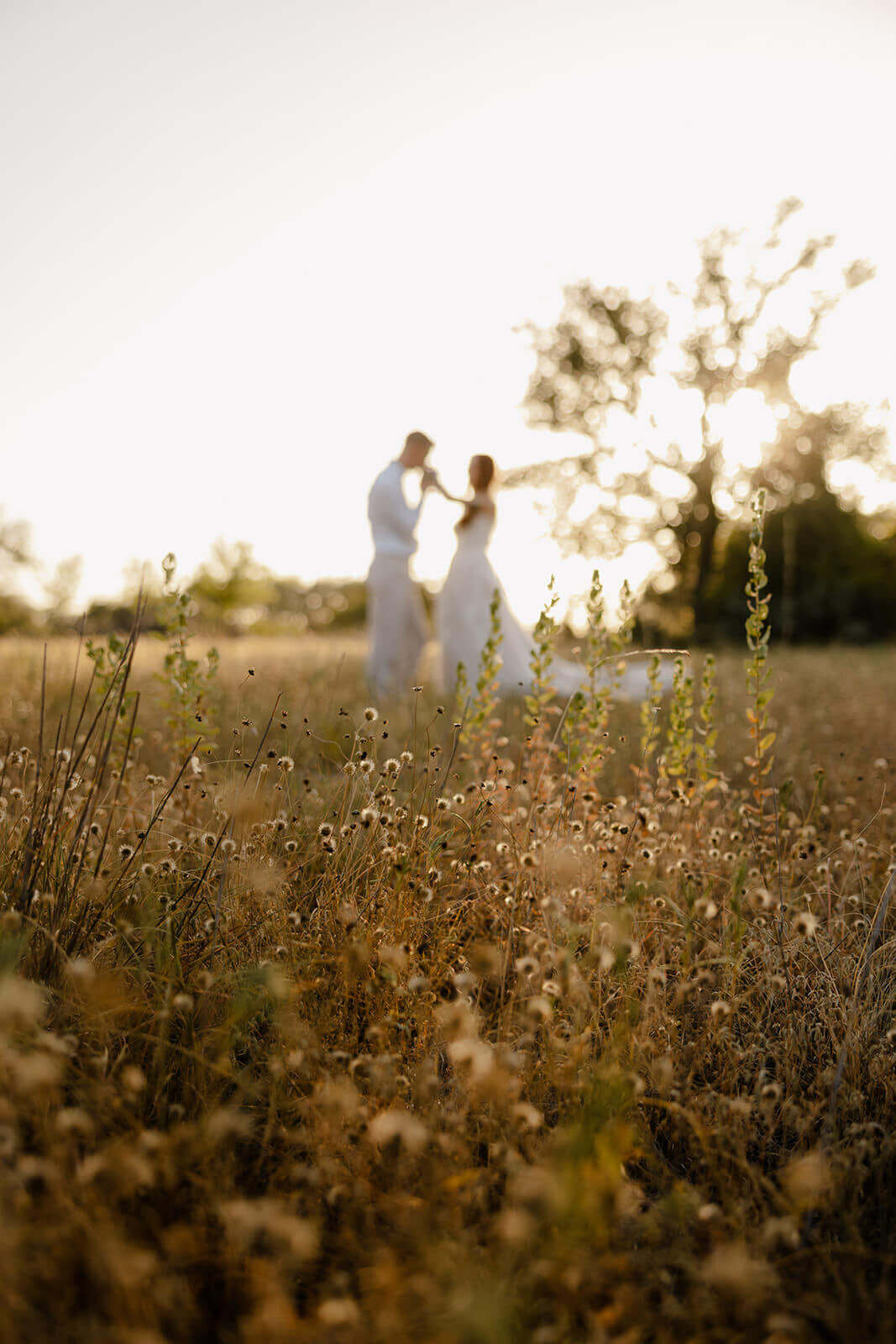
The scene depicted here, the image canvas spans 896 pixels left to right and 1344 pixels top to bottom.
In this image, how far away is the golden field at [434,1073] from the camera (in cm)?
120

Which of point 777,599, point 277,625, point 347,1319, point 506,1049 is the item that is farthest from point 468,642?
point 277,625

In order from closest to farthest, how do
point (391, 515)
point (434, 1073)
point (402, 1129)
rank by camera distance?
point (402, 1129), point (434, 1073), point (391, 515)

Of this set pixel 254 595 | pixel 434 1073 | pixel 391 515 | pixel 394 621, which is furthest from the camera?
pixel 254 595

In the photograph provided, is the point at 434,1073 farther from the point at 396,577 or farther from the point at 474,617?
the point at 396,577

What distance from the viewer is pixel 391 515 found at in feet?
31.0

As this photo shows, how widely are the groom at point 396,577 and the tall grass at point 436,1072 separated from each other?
6.60 m

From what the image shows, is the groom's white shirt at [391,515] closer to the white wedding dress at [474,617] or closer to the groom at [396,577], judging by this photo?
the groom at [396,577]

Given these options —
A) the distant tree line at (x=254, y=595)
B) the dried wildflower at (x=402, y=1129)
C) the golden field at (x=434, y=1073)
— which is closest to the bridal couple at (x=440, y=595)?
the golden field at (x=434, y=1073)

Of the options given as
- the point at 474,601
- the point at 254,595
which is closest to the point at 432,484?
the point at 474,601

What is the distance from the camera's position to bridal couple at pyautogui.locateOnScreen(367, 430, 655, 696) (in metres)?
9.09

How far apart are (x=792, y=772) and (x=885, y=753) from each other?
84 cm

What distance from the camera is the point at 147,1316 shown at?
1.07 metres

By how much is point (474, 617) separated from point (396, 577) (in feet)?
3.98

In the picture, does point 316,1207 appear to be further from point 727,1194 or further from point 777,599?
point 777,599
